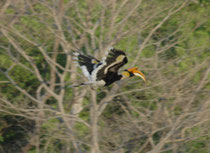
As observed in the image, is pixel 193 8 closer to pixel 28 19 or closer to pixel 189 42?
pixel 189 42

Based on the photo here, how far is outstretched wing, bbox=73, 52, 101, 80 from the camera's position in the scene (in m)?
6.05

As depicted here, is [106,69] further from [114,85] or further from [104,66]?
[114,85]

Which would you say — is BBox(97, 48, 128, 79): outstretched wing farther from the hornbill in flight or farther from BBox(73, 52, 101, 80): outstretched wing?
BBox(73, 52, 101, 80): outstretched wing

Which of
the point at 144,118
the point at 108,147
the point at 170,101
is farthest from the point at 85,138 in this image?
the point at 170,101

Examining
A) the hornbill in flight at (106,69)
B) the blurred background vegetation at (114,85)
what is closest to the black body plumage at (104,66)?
the hornbill in flight at (106,69)

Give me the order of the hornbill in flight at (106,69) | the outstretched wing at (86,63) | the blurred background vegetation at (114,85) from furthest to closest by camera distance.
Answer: the blurred background vegetation at (114,85)
the outstretched wing at (86,63)
the hornbill in flight at (106,69)

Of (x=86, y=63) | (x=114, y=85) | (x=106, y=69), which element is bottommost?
(x=114, y=85)

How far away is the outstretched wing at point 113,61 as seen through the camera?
490cm

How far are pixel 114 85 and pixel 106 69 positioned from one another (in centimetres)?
134

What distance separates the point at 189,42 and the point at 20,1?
3.61m

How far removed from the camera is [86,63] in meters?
6.16

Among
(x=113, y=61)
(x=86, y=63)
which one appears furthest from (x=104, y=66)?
(x=86, y=63)

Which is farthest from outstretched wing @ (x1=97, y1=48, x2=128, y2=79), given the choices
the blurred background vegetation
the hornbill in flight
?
the blurred background vegetation

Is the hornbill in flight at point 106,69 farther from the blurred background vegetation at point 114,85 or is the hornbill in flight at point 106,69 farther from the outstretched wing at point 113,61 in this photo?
the blurred background vegetation at point 114,85
